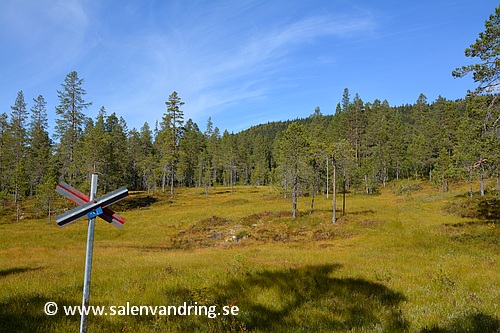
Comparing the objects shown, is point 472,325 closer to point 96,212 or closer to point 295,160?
point 96,212

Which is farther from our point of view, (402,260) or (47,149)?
(47,149)

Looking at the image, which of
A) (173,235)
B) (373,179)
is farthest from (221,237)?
(373,179)

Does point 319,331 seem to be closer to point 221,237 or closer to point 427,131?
point 221,237

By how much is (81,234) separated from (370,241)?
2981 cm

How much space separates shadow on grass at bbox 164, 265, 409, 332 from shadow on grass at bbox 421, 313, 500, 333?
0.66 meters

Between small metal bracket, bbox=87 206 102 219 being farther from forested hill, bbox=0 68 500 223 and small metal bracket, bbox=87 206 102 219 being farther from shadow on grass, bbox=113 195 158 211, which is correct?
shadow on grass, bbox=113 195 158 211

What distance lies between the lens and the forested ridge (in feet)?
60.0

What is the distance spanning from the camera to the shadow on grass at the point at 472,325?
17.3 ft

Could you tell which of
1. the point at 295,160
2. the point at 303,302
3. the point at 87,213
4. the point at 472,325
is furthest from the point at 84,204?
the point at 295,160

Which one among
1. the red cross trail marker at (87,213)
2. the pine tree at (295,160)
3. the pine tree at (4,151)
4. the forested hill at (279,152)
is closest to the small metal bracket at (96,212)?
the red cross trail marker at (87,213)

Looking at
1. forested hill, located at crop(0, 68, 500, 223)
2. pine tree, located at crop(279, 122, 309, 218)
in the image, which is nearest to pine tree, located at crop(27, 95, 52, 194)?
forested hill, located at crop(0, 68, 500, 223)

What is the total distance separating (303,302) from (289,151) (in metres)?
32.4

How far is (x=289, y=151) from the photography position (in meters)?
38.6

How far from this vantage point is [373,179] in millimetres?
77375
